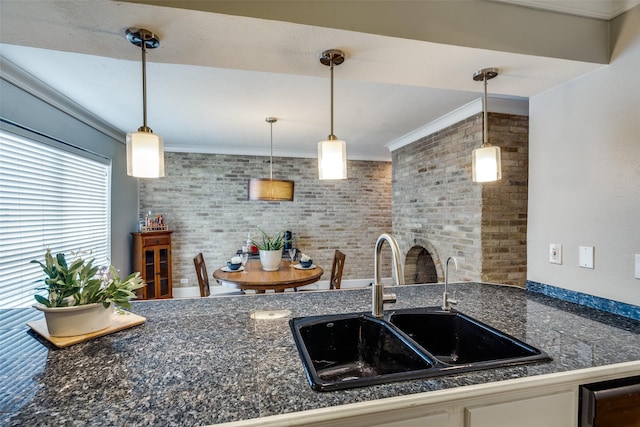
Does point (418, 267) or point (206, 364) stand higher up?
point (206, 364)

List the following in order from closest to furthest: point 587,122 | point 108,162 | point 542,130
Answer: point 587,122 → point 542,130 → point 108,162

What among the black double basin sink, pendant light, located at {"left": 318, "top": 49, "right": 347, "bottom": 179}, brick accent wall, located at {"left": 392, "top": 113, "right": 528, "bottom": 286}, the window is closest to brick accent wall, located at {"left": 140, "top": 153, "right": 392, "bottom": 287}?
the window

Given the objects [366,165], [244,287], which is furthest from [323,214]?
[244,287]

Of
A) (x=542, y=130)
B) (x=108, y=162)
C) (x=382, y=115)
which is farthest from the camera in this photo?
(x=108, y=162)

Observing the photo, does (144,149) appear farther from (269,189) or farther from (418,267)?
(418,267)

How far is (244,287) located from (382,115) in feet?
7.79

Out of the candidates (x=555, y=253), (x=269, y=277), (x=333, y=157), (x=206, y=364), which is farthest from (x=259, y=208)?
(x=206, y=364)

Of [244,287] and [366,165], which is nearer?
[244,287]

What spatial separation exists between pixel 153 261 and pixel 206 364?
4.04m

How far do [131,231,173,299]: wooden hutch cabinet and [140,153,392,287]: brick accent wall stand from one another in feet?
1.27

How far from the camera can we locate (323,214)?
5.49 meters

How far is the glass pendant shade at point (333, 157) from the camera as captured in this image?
1.58m

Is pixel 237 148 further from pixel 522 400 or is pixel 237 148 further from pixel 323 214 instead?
pixel 522 400

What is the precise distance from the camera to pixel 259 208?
17.1 ft
